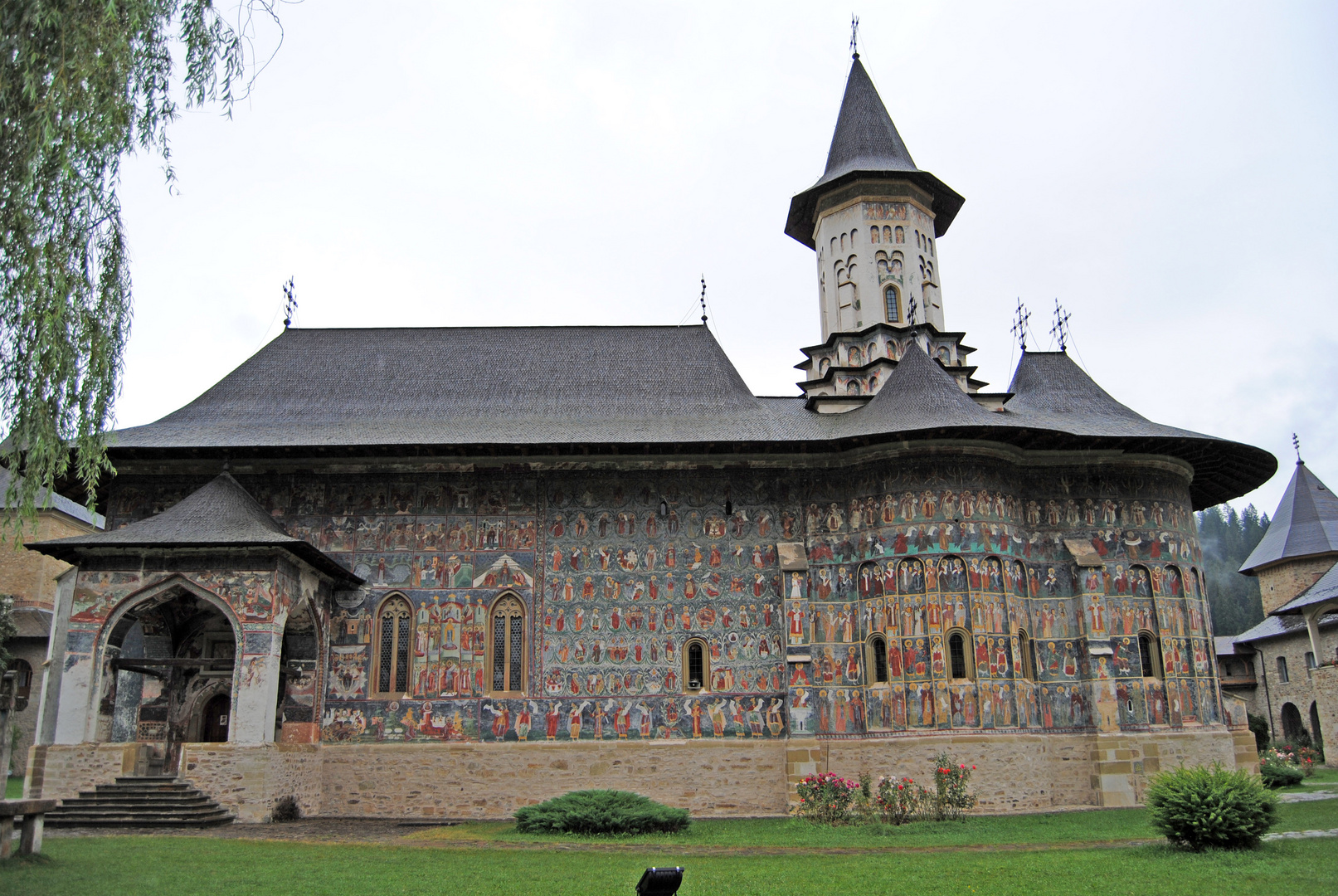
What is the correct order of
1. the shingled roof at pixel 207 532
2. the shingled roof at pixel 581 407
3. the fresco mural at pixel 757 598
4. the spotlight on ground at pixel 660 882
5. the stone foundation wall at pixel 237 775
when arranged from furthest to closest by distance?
the shingled roof at pixel 581 407
the fresco mural at pixel 757 598
the shingled roof at pixel 207 532
the stone foundation wall at pixel 237 775
the spotlight on ground at pixel 660 882

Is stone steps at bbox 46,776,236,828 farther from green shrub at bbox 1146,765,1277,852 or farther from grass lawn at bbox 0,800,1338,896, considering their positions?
green shrub at bbox 1146,765,1277,852

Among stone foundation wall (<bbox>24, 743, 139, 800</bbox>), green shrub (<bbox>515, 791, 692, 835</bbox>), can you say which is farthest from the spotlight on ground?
stone foundation wall (<bbox>24, 743, 139, 800</bbox>)

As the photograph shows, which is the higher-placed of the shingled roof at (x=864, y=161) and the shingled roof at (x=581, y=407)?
the shingled roof at (x=864, y=161)

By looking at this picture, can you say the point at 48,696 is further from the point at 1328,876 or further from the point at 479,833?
the point at 1328,876

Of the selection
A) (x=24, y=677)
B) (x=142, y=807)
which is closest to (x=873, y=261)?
(x=142, y=807)

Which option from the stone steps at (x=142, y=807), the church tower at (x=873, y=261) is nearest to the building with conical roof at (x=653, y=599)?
the stone steps at (x=142, y=807)

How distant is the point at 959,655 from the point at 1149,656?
4067 mm

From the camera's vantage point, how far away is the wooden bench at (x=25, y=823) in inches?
380

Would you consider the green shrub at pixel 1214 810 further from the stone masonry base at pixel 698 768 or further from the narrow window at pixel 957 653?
the narrow window at pixel 957 653

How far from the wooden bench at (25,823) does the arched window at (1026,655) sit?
1470 cm

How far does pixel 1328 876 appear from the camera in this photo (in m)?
9.20

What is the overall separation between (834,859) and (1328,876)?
4.81 metres

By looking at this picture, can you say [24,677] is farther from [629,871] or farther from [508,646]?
[629,871]

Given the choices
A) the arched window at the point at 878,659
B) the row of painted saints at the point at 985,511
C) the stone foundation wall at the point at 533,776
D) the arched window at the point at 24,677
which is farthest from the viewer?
the arched window at the point at 24,677
